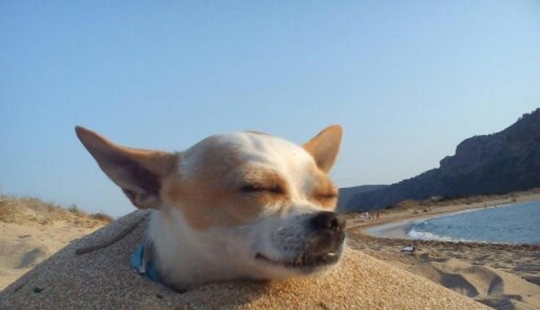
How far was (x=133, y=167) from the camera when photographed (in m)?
3.41

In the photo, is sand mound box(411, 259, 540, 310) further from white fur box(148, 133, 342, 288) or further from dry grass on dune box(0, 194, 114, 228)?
dry grass on dune box(0, 194, 114, 228)

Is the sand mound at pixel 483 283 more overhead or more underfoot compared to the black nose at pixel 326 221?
more underfoot

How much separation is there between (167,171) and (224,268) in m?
0.68

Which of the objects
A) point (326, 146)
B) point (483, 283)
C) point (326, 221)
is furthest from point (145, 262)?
point (483, 283)

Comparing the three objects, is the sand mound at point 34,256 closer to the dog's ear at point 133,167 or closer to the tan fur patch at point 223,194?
the dog's ear at point 133,167

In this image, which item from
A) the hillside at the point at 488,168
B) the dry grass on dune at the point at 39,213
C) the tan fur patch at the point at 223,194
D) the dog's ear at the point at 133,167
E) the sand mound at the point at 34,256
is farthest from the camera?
the hillside at the point at 488,168

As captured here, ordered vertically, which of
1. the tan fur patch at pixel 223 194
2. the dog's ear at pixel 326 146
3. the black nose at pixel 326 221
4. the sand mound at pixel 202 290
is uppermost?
the dog's ear at pixel 326 146

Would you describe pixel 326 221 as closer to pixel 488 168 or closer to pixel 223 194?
pixel 223 194

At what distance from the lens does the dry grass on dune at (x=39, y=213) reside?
9859mm

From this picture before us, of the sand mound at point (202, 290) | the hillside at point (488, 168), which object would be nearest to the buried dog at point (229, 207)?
the sand mound at point (202, 290)

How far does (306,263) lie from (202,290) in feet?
2.01

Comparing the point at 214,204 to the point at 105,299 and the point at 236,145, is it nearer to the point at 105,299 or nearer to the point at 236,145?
the point at 236,145

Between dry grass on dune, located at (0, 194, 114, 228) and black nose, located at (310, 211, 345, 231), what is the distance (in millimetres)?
7960

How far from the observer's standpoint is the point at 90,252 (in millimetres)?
3926
